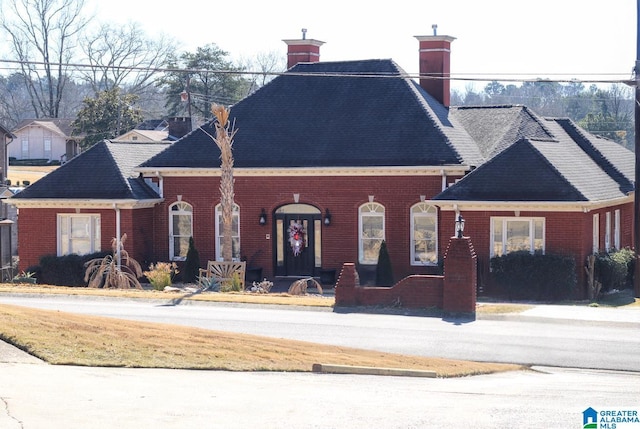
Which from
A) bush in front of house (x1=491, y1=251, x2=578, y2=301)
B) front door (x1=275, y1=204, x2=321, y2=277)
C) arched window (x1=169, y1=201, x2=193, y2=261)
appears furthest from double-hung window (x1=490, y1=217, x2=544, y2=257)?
arched window (x1=169, y1=201, x2=193, y2=261)

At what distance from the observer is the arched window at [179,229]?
1511 inches

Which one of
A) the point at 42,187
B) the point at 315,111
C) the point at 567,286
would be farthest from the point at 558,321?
the point at 42,187

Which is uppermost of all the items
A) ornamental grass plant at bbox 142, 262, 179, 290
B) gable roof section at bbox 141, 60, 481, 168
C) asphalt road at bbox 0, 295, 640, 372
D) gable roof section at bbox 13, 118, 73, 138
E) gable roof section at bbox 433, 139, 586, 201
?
gable roof section at bbox 13, 118, 73, 138

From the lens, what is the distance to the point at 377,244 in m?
36.2

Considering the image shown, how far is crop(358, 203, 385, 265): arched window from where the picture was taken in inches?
1426

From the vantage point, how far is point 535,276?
3166 centimetres

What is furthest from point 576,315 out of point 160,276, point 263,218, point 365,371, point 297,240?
point 263,218

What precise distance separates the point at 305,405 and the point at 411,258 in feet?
71.1

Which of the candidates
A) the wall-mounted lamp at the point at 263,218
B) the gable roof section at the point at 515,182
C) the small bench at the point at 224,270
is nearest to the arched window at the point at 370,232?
the wall-mounted lamp at the point at 263,218

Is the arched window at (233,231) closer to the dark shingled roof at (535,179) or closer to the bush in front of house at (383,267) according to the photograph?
the bush in front of house at (383,267)

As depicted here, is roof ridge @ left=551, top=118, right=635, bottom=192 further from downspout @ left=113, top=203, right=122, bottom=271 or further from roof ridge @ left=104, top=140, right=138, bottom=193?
downspout @ left=113, top=203, right=122, bottom=271

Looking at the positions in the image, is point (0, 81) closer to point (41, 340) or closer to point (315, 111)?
point (315, 111)

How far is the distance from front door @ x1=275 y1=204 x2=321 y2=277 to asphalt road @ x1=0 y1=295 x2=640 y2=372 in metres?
9.02

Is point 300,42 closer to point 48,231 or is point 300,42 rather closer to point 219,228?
point 219,228
